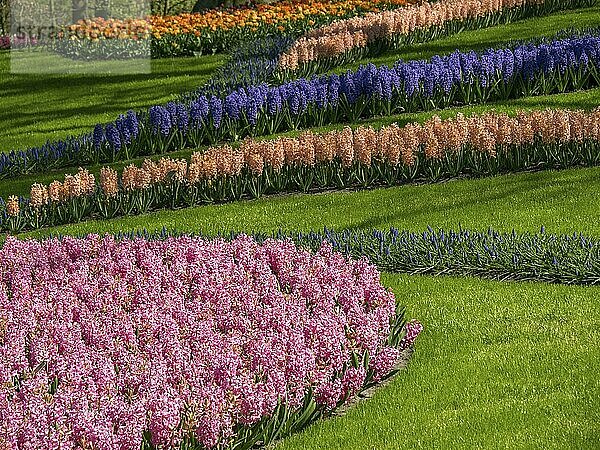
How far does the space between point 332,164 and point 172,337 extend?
237 inches

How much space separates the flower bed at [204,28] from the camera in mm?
23391

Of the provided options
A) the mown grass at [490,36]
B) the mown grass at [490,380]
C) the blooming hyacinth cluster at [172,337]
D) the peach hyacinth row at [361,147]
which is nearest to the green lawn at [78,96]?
the mown grass at [490,36]

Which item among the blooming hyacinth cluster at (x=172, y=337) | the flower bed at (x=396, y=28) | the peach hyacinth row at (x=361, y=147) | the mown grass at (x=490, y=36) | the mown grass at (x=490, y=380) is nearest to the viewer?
the blooming hyacinth cluster at (x=172, y=337)

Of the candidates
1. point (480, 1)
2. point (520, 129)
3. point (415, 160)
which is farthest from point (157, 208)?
point (480, 1)

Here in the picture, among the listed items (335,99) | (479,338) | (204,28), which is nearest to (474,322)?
(479,338)

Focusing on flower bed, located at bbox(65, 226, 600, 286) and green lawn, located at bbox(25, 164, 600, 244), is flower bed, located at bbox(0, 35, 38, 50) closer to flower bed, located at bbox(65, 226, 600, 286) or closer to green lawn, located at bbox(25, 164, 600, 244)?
green lawn, located at bbox(25, 164, 600, 244)

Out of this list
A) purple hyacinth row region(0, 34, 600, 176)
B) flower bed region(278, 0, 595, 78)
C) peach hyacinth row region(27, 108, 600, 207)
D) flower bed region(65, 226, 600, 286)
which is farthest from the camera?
flower bed region(278, 0, 595, 78)

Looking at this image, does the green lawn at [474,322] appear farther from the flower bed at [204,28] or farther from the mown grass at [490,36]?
the flower bed at [204,28]

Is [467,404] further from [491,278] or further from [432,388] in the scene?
[491,278]

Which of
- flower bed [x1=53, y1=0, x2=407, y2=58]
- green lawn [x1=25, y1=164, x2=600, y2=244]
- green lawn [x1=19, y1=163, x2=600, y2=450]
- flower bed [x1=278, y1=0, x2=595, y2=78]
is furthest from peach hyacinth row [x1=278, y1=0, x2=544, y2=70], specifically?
green lawn [x1=19, y1=163, x2=600, y2=450]

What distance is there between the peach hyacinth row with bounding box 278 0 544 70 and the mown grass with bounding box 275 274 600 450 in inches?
376

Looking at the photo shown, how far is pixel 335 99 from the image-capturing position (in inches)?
564

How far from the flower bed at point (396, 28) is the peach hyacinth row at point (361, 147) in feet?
16.8

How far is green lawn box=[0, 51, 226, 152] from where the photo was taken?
17.6 meters
